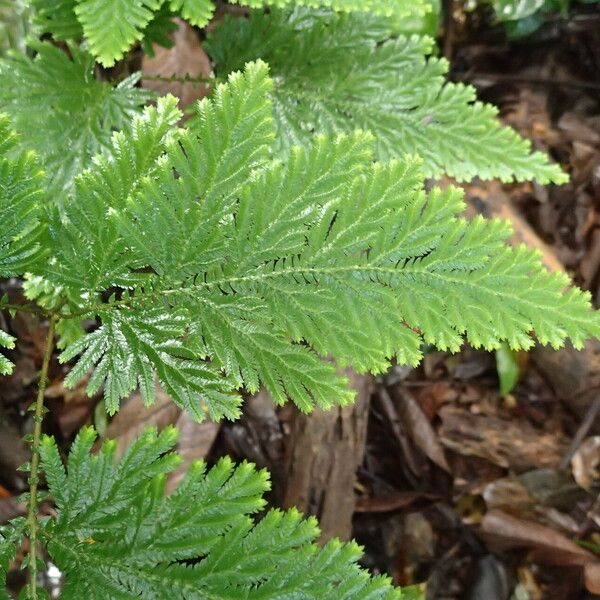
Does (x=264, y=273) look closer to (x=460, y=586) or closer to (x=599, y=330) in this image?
(x=599, y=330)

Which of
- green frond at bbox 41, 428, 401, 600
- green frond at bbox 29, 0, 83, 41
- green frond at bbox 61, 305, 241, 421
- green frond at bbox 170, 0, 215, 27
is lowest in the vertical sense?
green frond at bbox 41, 428, 401, 600

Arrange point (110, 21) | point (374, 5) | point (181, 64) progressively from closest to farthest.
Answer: point (110, 21) → point (374, 5) → point (181, 64)

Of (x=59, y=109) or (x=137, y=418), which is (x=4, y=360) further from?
(x=137, y=418)

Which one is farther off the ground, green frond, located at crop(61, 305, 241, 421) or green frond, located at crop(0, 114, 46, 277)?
green frond, located at crop(0, 114, 46, 277)

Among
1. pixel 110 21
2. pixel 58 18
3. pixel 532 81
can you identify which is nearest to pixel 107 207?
pixel 110 21

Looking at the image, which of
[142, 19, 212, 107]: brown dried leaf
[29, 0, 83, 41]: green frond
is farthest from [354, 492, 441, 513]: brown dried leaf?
[29, 0, 83, 41]: green frond

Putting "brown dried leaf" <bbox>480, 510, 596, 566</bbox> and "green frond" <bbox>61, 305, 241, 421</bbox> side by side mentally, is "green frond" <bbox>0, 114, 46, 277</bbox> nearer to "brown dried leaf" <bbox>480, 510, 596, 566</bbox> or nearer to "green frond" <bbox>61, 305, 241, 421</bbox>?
"green frond" <bbox>61, 305, 241, 421</bbox>
